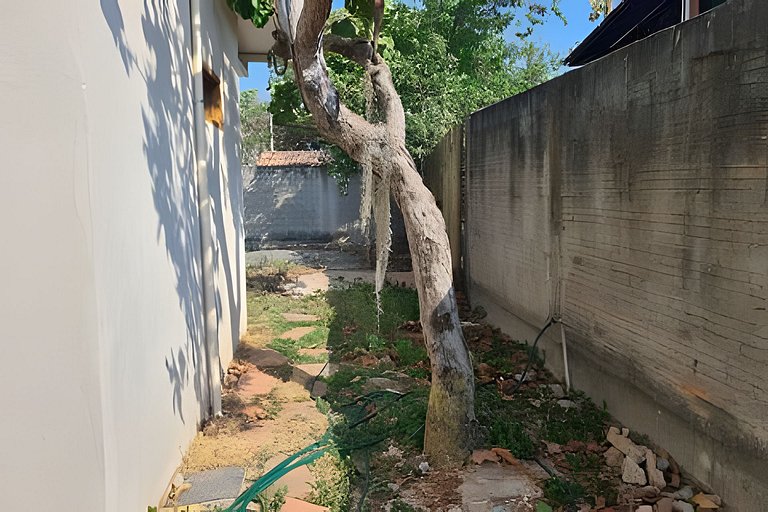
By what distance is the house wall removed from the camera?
1573mm

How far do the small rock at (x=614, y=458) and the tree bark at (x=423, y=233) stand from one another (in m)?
0.80

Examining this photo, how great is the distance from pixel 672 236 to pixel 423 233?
1.45 m

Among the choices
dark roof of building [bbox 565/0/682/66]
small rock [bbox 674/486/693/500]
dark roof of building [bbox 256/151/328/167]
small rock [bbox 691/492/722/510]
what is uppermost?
dark roof of building [bbox 565/0/682/66]

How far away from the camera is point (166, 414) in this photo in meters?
3.22

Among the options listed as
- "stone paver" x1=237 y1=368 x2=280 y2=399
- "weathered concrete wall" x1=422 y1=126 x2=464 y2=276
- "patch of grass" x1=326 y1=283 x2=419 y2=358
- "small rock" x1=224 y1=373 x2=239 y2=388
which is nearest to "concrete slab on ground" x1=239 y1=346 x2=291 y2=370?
"stone paver" x1=237 y1=368 x2=280 y2=399

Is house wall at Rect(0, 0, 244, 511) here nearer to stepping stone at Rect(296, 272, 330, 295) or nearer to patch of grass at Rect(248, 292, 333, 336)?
patch of grass at Rect(248, 292, 333, 336)

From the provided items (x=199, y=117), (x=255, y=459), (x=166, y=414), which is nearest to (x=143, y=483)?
(x=166, y=414)

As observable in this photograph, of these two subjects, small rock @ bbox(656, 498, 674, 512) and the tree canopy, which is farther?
the tree canopy

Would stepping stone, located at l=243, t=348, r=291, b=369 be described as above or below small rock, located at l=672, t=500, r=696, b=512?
below

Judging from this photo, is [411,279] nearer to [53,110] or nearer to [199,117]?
[199,117]

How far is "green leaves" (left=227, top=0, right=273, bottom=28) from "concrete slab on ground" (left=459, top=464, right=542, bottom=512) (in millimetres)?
4359

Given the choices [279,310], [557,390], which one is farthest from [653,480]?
[279,310]

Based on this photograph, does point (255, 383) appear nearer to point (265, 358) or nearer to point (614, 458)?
point (265, 358)

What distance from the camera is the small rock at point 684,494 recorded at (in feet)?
9.20
